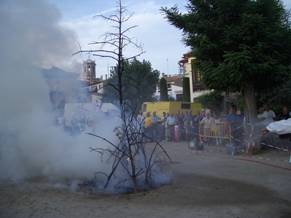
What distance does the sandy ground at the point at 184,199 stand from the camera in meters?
7.66

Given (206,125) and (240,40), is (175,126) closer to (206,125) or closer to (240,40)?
(206,125)

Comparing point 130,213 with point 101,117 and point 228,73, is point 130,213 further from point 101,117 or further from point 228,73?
point 228,73

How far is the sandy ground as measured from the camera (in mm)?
7664

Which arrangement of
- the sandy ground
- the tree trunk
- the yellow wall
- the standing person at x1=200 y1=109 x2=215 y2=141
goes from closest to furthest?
1. the sandy ground
2. the tree trunk
3. the standing person at x1=200 y1=109 x2=215 y2=141
4. the yellow wall

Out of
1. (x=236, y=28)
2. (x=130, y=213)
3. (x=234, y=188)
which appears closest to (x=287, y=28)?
(x=236, y=28)

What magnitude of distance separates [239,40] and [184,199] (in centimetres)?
843

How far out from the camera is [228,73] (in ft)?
50.8

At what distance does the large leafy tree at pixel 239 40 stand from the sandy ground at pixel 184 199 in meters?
4.53

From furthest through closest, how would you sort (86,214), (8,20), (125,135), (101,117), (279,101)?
(279,101), (101,117), (8,20), (125,135), (86,214)

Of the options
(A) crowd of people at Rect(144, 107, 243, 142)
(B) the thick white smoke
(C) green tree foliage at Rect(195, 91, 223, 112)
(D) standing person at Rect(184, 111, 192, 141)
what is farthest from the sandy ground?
(C) green tree foliage at Rect(195, 91, 223, 112)

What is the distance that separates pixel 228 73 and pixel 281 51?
83.9 inches

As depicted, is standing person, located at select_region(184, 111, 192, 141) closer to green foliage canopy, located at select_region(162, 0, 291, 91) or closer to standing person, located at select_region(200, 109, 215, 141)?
standing person, located at select_region(200, 109, 215, 141)

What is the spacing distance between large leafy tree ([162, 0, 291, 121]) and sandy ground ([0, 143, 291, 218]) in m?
4.53

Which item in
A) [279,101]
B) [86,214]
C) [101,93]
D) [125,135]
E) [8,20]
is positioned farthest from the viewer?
[279,101]
